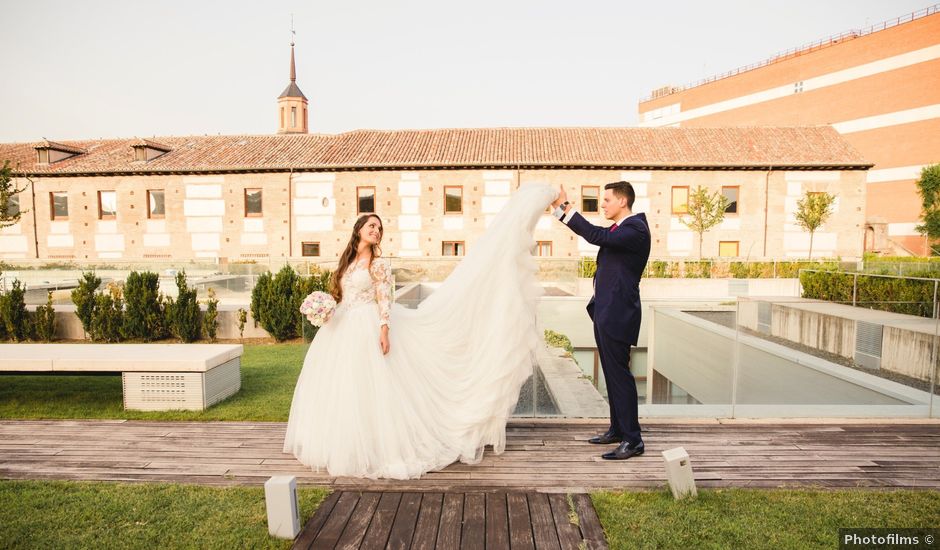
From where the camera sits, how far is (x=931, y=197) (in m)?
27.2

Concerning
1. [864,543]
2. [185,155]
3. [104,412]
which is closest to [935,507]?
[864,543]

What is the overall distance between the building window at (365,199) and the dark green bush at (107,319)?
53.7 ft

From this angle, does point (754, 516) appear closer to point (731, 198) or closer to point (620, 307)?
point (620, 307)

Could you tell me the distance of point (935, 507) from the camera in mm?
3490

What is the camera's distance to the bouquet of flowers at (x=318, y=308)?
14.1 feet

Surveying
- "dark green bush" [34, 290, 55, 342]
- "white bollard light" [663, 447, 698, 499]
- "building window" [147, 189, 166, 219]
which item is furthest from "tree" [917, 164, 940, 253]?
"building window" [147, 189, 166, 219]

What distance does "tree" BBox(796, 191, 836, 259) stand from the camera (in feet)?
80.4

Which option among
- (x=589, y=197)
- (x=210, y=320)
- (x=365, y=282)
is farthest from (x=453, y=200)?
(x=365, y=282)

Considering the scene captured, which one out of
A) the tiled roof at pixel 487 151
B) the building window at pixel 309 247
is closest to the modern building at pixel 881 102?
the tiled roof at pixel 487 151

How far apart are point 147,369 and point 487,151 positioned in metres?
23.3

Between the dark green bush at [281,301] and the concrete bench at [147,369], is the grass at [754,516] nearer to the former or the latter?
the concrete bench at [147,369]

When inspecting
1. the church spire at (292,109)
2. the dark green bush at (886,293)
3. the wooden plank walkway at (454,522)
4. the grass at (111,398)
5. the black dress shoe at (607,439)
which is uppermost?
the church spire at (292,109)

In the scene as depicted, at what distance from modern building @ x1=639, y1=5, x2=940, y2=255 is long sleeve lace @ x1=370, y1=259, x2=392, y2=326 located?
37620 millimetres

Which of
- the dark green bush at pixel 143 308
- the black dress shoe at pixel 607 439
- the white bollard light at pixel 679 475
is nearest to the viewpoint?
the white bollard light at pixel 679 475
